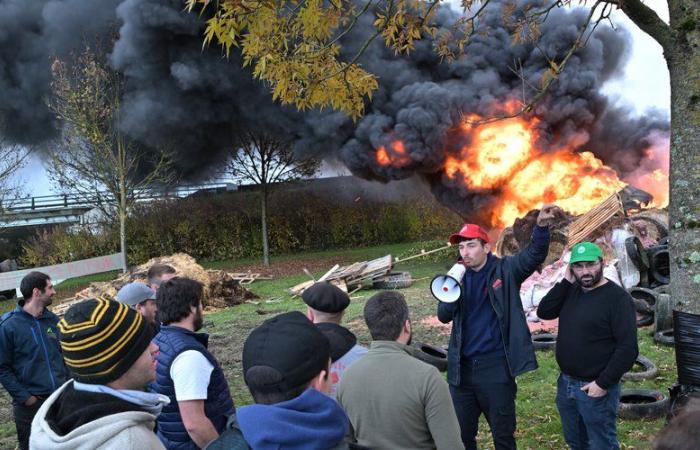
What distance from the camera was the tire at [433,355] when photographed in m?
7.23

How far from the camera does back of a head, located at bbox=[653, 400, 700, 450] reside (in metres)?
1.45

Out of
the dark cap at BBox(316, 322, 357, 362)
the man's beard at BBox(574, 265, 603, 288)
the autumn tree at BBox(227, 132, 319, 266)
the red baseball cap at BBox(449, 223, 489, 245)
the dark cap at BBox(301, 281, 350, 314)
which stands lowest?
the dark cap at BBox(316, 322, 357, 362)

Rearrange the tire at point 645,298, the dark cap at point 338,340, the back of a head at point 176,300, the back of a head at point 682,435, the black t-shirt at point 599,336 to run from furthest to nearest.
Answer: the tire at point 645,298 < the black t-shirt at point 599,336 < the dark cap at point 338,340 < the back of a head at point 176,300 < the back of a head at point 682,435

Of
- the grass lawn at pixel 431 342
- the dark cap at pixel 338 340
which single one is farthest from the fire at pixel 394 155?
the dark cap at pixel 338 340

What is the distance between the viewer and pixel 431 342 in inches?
353

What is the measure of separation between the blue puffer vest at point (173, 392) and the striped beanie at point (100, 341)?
31.0 inches

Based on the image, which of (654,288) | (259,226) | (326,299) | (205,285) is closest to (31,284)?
(326,299)

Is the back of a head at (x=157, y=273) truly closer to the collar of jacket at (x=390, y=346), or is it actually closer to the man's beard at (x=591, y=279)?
the collar of jacket at (x=390, y=346)

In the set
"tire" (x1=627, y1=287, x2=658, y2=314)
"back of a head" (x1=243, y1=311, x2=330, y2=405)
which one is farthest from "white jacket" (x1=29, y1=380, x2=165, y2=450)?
"tire" (x1=627, y1=287, x2=658, y2=314)

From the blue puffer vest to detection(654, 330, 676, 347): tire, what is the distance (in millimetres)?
6429

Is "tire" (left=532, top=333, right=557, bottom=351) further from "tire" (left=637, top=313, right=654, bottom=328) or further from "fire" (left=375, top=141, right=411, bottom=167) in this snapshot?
"fire" (left=375, top=141, right=411, bottom=167)

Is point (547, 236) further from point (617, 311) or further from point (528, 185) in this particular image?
point (528, 185)

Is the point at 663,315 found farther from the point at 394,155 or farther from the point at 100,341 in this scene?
the point at 394,155

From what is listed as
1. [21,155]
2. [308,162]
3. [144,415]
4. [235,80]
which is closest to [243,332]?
[144,415]
